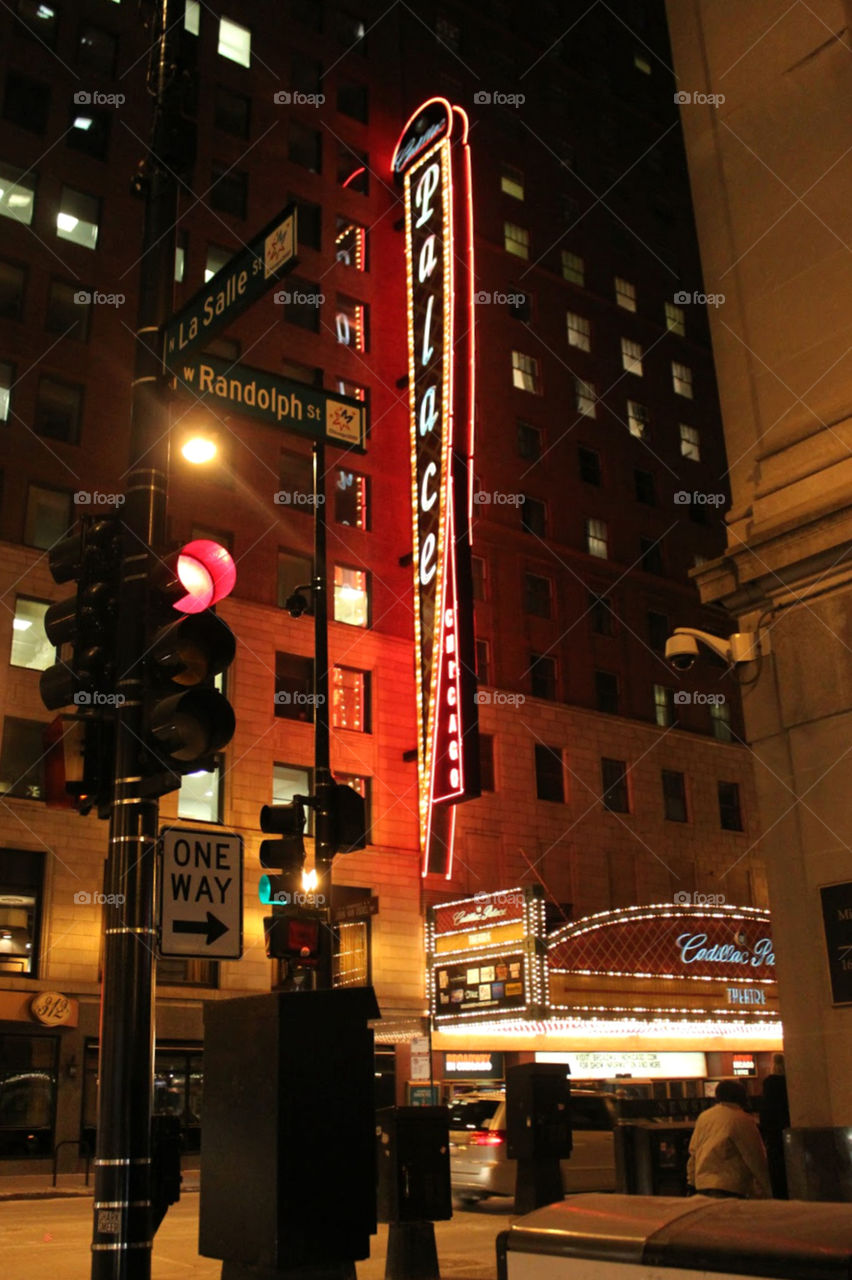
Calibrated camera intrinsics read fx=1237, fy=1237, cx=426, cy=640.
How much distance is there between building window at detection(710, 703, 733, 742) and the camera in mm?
45719

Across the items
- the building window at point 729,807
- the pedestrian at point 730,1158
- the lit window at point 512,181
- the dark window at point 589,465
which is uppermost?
the lit window at point 512,181

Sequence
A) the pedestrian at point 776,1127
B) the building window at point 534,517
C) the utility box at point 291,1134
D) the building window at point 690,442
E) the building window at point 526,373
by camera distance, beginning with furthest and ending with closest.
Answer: the building window at point 690,442, the building window at point 526,373, the building window at point 534,517, the pedestrian at point 776,1127, the utility box at point 291,1134

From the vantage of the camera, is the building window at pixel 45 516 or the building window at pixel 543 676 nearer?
the building window at pixel 45 516

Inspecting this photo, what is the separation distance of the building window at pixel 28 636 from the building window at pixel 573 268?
25.7 metres

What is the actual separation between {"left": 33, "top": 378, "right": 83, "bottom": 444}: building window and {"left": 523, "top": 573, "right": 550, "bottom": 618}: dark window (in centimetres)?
1525

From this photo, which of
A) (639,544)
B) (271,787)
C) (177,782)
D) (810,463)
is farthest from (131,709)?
(639,544)

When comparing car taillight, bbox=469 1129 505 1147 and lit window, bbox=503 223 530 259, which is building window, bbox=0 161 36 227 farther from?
car taillight, bbox=469 1129 505 1147

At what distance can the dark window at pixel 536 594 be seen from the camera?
4069 cm

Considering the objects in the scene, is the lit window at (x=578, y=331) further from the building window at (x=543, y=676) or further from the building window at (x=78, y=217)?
the building window at (x=78, y=217)

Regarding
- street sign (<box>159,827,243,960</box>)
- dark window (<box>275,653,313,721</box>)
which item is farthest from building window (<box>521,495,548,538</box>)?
street sign (<box>159,827,243,960</box>)

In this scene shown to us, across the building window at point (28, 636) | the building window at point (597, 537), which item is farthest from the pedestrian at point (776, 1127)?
the building window at point (597, 537)

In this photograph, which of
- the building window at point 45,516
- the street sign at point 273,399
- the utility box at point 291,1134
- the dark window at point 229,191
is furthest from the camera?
the dark window at point 229,191

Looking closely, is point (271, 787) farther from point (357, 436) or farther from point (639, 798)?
point (357, 436)

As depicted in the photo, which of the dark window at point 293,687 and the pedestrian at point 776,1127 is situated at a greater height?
the dark window at point 293,687
